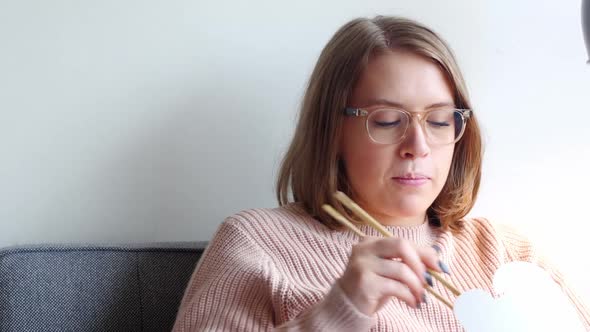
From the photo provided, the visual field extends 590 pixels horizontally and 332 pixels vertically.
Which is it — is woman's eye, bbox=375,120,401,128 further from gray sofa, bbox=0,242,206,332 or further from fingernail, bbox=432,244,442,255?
gray sofa, bbox=0,242,206,332

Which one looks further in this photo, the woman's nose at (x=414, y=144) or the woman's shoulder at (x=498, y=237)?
the woman's shoulder at (x=498, y=237)

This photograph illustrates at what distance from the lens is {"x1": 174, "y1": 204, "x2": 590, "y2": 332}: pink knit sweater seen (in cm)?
108

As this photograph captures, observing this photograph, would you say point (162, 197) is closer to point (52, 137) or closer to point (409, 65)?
point (52, 137)

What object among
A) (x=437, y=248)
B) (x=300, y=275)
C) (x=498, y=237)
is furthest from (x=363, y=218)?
(x=498, y=237)

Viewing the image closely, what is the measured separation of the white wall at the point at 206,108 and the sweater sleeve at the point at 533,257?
6.3 inches

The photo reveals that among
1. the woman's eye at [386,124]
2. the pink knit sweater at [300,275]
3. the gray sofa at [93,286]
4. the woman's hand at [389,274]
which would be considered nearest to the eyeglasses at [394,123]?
the woman's eye at [386,124]

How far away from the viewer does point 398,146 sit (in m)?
1.19

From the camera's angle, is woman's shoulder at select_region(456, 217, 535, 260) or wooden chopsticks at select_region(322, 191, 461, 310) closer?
wooden chopsticks at select_region(322, 191, 461, 310)

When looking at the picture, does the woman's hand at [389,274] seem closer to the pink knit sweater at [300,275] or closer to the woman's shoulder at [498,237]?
the pink knit sweater at [300,275]

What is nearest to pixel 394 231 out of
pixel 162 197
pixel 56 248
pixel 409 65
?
pixel 409 65

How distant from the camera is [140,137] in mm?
1371

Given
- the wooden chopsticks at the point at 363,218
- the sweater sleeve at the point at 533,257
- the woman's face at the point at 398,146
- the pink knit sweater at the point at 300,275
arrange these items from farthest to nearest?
the sweater sleeve at the point at 533,257 → the woman's face at the point at 398,146 → the pink knit sweater at the point at 300,275 → the wooden chopsticks at the point at 363,218

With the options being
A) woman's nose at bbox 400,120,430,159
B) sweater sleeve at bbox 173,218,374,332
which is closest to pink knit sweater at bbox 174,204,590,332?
sweater sleeve at bbox 173,218,374,332

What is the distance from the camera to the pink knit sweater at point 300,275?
1.08 m
